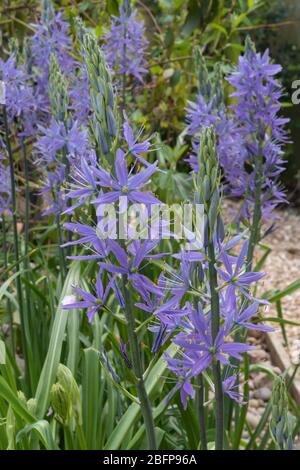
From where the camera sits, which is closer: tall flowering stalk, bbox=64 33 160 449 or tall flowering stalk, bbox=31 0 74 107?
tall flowering stalk, bbox=64 33 160 449

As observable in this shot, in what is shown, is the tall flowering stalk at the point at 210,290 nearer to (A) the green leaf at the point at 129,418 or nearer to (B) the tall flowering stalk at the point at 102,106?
(B) the tall flowering stalk at the point at 102,106

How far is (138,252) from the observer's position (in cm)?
116

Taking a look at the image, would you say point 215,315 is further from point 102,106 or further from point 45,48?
point 45,48

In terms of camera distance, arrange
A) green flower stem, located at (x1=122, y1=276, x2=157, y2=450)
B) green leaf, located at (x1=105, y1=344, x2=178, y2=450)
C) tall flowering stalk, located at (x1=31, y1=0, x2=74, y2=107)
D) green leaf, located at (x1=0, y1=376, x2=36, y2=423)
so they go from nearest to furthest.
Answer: green flower stem, located at (x1=122, y1=276, x2=157, y2=450) < green leaf, located at (x1=0, y1=376, x2=36, y2=423) < green leaf, located at (x1=105, y1=344, x2=178, y2=450) < tall flowering stalk, located at (x1=31, y1=0, x2=74, y2=107)

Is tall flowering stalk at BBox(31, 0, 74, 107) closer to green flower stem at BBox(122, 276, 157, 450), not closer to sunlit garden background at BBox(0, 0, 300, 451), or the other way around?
sunlit garden background at BBox(0, 0, 300, 451)

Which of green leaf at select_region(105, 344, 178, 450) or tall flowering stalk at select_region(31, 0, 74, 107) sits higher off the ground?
tall flowering stalk at select_region(31, 0, 74, 107)

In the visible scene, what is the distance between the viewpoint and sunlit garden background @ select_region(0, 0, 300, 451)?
114cm

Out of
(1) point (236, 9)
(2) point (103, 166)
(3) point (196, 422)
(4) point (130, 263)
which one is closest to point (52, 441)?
(3) point (196, 422)

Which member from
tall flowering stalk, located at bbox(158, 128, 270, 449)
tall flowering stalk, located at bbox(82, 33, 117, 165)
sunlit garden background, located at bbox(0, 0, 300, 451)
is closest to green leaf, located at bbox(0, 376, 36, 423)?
sunlit garden background, located at bbox(0, 0, 300, 451)

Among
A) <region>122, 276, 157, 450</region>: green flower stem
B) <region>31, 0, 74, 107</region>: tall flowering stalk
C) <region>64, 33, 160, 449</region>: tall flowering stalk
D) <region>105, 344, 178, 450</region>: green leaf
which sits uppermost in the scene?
<region>31, 0, 74, 107</region>: tall flowering stalk

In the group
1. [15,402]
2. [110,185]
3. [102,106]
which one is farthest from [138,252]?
[15,402]

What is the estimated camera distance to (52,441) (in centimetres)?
160

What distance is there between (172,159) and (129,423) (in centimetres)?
186

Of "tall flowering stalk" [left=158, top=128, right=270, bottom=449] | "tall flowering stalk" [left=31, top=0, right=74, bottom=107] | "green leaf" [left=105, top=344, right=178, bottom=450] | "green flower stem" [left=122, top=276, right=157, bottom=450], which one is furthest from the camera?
"tall flowering stalk" [left=31, top=0, right=74, bottom=107]
